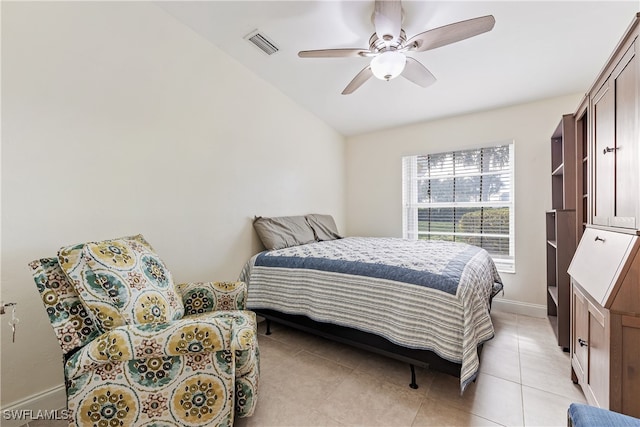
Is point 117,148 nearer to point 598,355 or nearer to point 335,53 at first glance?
point 335,53

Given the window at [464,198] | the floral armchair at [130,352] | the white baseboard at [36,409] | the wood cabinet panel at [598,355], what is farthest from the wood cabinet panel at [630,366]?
the white baseboard at [36,409]

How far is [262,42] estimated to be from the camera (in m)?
2.25

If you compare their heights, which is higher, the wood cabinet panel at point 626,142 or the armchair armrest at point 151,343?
the wood cabinet panel at point 626,142

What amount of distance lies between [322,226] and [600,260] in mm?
2514

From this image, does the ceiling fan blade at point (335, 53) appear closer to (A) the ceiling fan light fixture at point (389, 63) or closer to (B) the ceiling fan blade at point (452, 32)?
(A) the ceiling fan light fixture at point (389, 63)

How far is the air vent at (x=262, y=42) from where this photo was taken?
2.17m

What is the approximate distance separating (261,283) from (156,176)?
120 centimetres

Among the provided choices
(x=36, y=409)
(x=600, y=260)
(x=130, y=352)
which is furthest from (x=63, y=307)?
(x=600, y=260)

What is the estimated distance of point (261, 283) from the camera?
7.57 feet

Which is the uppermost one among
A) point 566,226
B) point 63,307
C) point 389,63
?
point 389,63

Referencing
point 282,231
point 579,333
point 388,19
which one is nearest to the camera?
point 579,333

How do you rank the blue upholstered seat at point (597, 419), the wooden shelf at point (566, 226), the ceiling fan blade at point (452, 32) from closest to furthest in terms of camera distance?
the blue upholstered seat at point (597, 419)
the ceiling fan blade at point (452, 32)
the wooden shelf at point (566, 226)

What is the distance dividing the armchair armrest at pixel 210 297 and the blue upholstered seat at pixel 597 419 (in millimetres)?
1588

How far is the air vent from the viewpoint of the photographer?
2.17m
